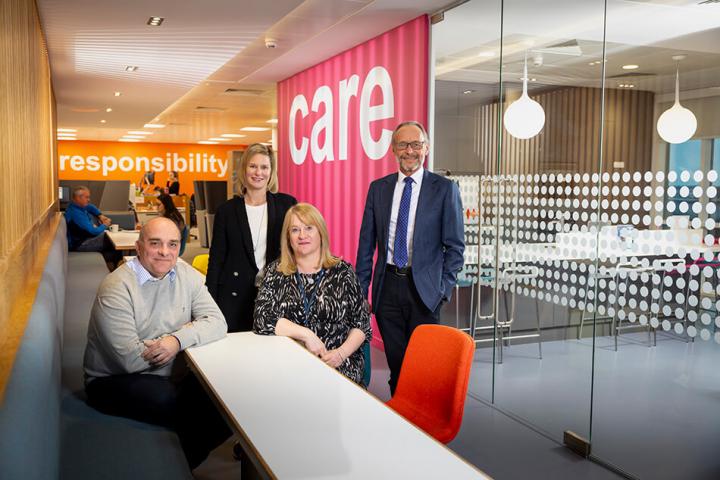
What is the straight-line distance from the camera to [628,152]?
3.35 m

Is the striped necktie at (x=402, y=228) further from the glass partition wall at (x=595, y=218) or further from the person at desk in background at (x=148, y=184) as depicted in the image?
the person at desk in background at (x=148, y=184)

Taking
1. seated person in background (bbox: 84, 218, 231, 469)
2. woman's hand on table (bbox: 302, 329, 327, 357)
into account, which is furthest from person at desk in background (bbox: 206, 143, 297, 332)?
woman's hand on table (bbox: 302, 329, 327, 357)

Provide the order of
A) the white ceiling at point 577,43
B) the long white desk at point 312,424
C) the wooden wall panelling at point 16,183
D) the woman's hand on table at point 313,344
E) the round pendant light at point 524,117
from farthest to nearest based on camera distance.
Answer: the round pendant light at point 524,117, the white ceiling at point 577,43, the woman's hand on table at point 313,344, the wooden wall panelling at point 16,183, the long white desk at point 312,424

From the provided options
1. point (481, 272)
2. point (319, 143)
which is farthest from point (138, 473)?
point (319, 143)

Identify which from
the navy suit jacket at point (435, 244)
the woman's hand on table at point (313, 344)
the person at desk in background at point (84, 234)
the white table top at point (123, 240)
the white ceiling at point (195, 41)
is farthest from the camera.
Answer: the person at desk in background at point (84, 234)

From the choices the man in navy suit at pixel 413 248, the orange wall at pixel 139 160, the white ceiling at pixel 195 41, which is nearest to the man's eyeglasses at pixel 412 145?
the man in navy suit at pixel 413 248

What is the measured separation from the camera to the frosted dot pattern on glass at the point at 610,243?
118 inches

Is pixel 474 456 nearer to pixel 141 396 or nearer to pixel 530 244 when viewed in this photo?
pixel 530 244

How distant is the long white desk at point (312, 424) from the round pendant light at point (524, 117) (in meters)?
2.30

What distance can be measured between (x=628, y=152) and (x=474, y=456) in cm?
179

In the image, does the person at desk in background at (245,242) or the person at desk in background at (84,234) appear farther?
the person at desk in background at (84,234)

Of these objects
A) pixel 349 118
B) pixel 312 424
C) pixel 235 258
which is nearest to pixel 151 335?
pixel 235 258

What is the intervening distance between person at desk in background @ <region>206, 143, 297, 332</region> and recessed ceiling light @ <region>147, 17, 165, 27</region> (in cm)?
196

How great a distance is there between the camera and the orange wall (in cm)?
2291
